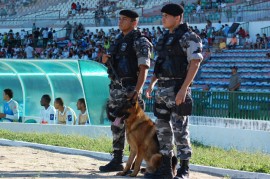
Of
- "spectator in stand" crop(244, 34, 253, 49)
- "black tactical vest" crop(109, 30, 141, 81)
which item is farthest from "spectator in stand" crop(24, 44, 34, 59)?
"black tactical vest" crop(109, 30, 141, 81)

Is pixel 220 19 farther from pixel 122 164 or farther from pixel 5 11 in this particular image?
pixel 122 164

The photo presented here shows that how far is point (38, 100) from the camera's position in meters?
16.4

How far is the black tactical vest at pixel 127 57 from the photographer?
847 cm

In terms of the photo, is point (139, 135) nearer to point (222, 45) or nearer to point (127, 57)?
point (127, 57)

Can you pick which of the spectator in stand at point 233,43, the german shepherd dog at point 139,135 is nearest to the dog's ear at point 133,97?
the german shepherd dog at point 139,135

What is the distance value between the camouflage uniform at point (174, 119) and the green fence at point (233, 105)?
8529 millimetres

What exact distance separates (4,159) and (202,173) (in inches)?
98.7

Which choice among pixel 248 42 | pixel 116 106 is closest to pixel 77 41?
pixel 248 42

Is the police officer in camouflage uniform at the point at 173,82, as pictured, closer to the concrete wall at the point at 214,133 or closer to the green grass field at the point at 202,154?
the green grass field at the point at 202,154

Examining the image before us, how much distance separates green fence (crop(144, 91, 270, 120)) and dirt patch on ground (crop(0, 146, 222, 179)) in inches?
286

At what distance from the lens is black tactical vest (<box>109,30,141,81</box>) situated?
8.47 metres

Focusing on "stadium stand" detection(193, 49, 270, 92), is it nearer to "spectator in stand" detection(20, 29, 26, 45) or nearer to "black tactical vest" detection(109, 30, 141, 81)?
"spectator in stand" detection(20, 29, 26, 45)

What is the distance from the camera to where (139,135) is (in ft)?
26.5

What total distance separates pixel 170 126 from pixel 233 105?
→ 9505mm
